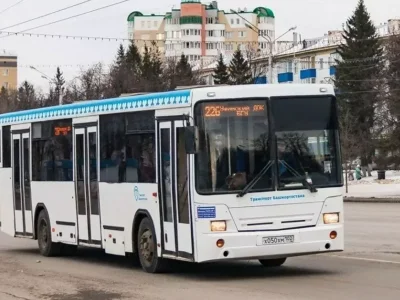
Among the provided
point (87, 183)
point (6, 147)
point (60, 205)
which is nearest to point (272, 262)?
point (87, 183)

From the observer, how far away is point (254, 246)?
1339cm

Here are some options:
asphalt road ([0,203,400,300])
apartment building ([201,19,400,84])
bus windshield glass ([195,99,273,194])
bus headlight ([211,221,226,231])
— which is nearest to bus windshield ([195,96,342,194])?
bus windshield glass ([195,99,273,194])

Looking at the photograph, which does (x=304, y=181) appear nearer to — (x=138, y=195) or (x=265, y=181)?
(x=265, y=181)

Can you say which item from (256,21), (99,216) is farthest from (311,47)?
(99,216)

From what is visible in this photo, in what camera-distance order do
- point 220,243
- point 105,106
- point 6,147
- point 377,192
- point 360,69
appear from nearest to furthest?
1. point 220,243
2. point 105,106
3. point 6,147
4. point 377,192
5. point 360,69

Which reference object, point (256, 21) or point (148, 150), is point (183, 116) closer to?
point (148, 150)

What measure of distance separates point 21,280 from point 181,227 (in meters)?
2.89

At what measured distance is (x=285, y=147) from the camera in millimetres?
13852

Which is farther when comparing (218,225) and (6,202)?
(6,202)

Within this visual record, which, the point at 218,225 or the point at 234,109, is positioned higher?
the point at 234,109

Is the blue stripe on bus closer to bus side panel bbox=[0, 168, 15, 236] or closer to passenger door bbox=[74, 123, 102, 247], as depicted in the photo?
passenger door bbox=[74, 123, 102, 247]

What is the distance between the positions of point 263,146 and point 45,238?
7010mm

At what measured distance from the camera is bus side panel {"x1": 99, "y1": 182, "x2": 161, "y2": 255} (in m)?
14.8

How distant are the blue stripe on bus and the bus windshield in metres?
0.68
